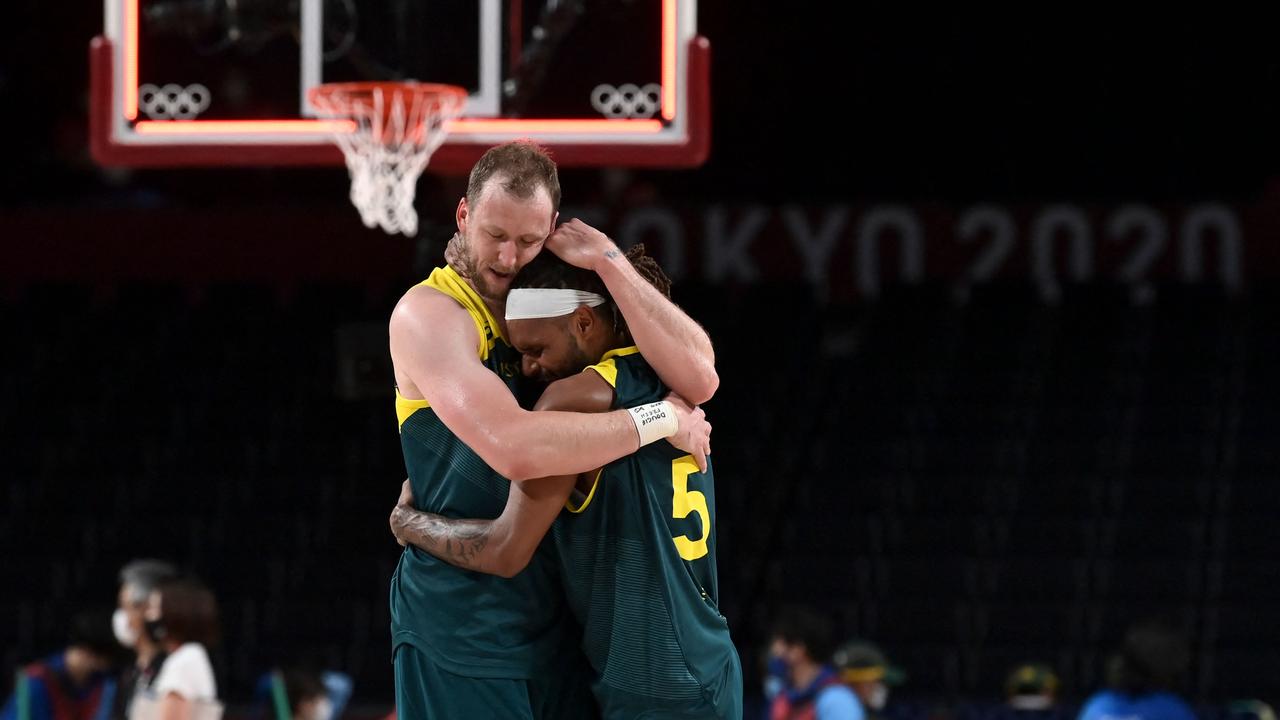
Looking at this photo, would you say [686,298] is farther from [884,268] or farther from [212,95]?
[212,95]

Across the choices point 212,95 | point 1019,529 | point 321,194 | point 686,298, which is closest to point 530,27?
point 212,95

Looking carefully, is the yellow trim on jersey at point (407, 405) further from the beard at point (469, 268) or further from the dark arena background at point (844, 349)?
the dark arena background at point (844, 349)

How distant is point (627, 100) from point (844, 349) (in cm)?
777

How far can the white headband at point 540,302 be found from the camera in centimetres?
362

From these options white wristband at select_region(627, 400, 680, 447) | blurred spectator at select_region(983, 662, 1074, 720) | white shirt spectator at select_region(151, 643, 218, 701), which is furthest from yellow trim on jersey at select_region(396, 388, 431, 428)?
blurred spectator at select_region(983, 662, 1074, 720)

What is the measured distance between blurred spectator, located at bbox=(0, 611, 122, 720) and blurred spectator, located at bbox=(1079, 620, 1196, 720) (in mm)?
3664

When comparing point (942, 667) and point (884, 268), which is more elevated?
point (884, 268)

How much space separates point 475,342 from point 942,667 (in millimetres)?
7409

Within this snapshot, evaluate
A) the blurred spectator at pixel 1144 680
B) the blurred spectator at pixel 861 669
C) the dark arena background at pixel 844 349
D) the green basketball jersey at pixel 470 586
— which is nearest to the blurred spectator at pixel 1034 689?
the dark arena background at pixel 844 349

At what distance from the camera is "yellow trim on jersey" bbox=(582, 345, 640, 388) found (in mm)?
3693

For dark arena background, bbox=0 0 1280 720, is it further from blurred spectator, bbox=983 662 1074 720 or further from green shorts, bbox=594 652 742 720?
green shorts, bbox=594 652 742 720

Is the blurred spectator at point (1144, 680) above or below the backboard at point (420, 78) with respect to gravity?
below

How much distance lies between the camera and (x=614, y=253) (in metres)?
3.68

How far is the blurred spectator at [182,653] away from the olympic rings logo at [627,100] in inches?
82.9
